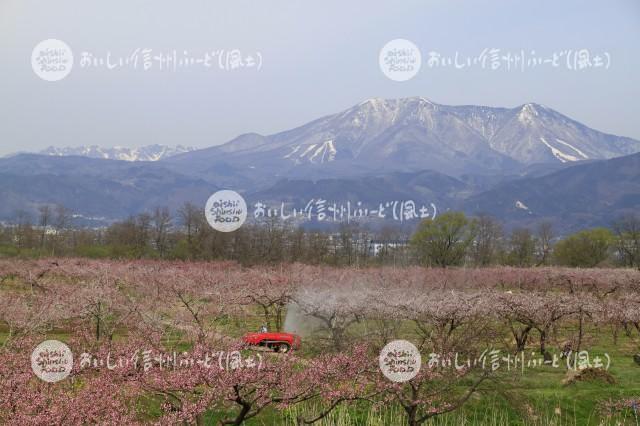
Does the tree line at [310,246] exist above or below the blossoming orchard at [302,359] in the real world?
above

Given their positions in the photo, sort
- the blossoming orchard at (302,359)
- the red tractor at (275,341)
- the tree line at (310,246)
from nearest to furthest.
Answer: the blossoming orchard at (302,359) < the red tractor at (275,341) < the tree line at (310,246)

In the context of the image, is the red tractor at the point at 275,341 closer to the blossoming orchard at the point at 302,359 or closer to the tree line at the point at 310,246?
the blossoming orchard at the point at 302,359

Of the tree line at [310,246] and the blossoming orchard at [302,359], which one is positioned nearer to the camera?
the blossoming orchard at [302,359]

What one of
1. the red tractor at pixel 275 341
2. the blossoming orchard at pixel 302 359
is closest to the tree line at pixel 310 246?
the blossoming orchard at pixel 302 359

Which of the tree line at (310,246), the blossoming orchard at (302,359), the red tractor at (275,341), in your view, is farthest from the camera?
the tree line at (310,246)

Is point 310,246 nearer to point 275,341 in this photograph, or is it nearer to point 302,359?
point 275,341

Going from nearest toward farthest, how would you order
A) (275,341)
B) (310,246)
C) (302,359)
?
(302,359)
(275,341)
(310,246)

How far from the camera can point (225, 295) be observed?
953 inches

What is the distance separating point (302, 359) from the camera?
15.0 meters

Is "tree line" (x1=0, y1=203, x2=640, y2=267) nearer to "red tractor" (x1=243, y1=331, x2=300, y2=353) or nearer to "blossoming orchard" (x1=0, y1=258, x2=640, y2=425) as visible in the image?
"blossoming orchard" (x1=0, y1=258, x2=640, y2=425)

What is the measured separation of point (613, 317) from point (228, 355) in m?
18.8

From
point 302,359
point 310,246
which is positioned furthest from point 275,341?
point 310,246

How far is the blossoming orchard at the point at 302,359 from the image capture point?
8922mm

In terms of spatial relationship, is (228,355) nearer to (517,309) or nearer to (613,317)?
(517,309)
